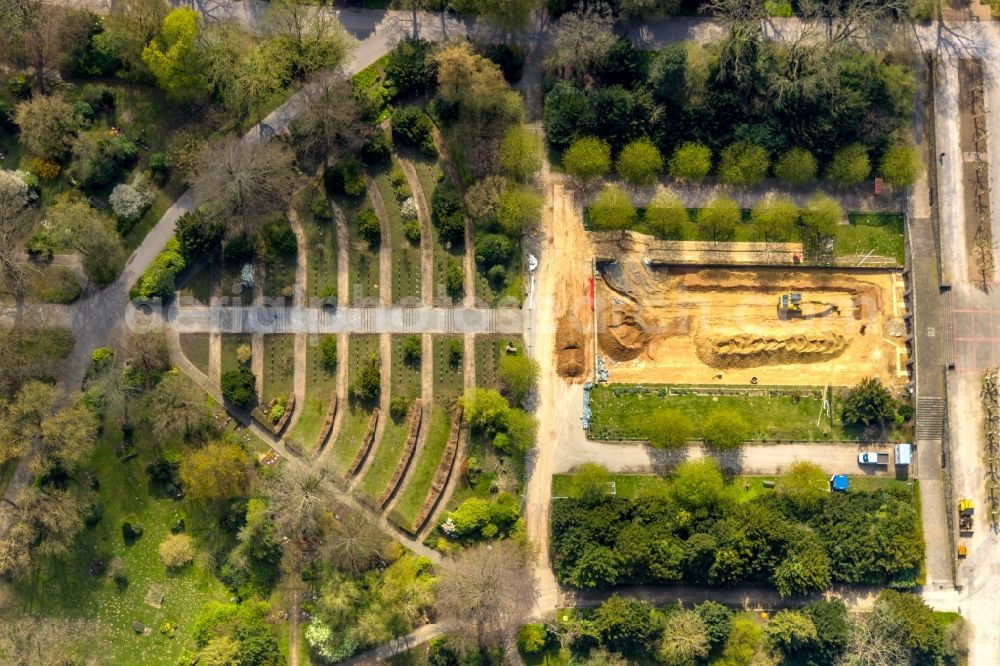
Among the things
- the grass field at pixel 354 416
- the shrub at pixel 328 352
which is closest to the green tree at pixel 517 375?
the grass field at pixel 354 416

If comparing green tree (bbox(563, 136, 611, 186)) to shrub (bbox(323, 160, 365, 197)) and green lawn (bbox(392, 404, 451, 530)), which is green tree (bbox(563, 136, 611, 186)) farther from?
green lawn (bbox(392, 404, 451, 530))

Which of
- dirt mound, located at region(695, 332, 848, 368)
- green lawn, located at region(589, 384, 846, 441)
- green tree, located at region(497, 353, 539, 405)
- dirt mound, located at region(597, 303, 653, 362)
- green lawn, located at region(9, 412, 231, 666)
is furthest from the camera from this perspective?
dirt mound, located at region(695, 332, 848, 368)

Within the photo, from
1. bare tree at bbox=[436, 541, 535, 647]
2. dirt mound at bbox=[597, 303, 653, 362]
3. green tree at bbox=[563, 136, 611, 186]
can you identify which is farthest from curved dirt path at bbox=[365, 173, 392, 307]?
bare tree at bbox=[436, 541, 535, 647]

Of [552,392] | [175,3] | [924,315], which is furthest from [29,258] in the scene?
[924,315]

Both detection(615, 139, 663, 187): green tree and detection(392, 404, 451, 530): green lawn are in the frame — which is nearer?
detection(615, 139, 663, 187): green tree

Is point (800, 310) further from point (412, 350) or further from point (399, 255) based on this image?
point (399, 255)

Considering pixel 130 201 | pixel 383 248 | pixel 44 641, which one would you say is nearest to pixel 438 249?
pixel 383 248
